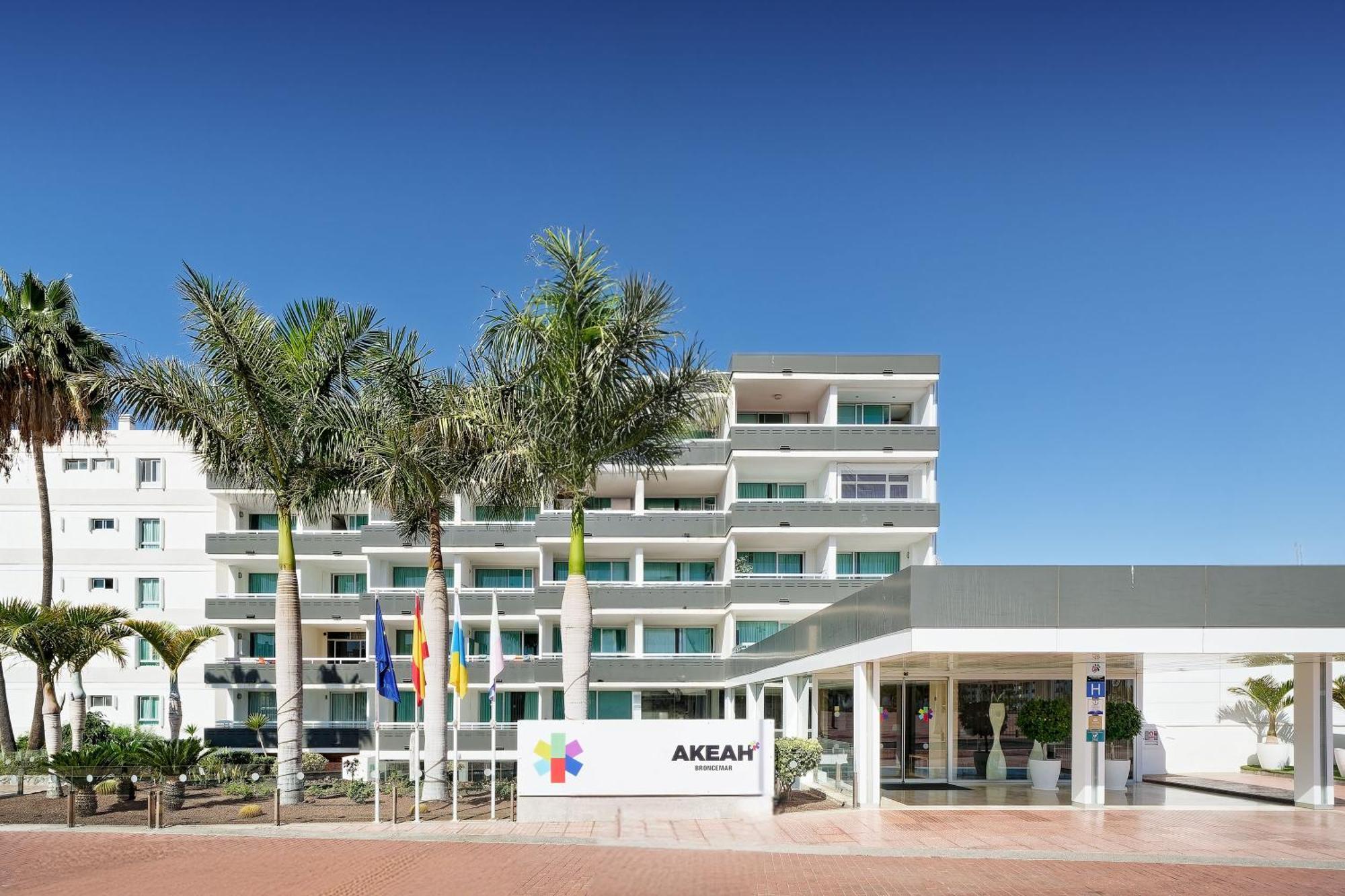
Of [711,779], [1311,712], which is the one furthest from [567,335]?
[1311,712]

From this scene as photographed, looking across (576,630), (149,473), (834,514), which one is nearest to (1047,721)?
(576,630)

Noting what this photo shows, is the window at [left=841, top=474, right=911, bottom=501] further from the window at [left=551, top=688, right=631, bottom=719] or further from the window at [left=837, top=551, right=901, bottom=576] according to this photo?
the window at [left=551, top=688, right=631, bottom=719]

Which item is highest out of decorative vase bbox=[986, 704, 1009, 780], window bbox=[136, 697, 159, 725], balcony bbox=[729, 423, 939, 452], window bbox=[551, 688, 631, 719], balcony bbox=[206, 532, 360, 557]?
balcony bbox=[729, 423, 939, 452]

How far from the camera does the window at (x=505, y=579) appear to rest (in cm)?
5041

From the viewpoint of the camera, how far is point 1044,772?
25.8m

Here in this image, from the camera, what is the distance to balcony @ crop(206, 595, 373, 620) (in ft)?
156

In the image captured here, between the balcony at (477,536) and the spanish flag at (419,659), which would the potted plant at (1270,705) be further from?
the balcony at (477,536)

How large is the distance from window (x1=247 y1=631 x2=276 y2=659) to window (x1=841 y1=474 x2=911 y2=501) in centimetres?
2565

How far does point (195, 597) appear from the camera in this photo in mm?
51062

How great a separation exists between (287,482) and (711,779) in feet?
34.9

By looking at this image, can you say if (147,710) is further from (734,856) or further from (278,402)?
(734,856)

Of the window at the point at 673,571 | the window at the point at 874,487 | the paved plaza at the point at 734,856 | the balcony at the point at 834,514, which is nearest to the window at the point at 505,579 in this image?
the window at the point at 673,571

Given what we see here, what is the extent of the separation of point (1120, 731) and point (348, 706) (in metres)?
33.7

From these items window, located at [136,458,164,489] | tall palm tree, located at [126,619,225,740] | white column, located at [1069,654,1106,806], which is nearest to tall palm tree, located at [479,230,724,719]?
white column, located at [1069,654,1106,806]
